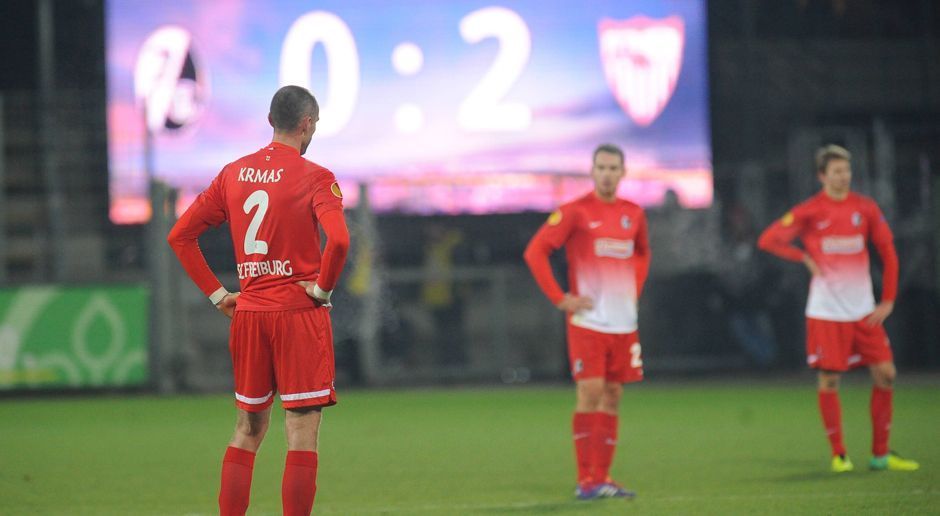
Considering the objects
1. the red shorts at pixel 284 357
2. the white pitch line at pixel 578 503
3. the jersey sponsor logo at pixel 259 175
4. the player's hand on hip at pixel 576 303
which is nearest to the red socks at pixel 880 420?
the white pitch line at pixel 578 503

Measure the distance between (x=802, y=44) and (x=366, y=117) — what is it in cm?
650

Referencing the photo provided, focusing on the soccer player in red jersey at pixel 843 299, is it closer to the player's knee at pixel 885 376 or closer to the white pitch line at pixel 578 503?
the player's knee at pixel 885 376

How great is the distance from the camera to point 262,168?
17.9 ft

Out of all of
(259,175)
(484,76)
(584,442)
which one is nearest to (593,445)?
(584,442)

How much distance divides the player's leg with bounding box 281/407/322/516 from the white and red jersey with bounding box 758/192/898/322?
4370mm

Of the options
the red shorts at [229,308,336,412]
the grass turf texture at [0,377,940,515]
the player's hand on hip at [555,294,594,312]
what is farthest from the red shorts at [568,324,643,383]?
the red shorts at [229,308,336,412]

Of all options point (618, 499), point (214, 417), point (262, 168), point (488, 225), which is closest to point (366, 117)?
point (488, 225)

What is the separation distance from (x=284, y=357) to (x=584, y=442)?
8.53ft

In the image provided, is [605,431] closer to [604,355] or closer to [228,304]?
[604,355]

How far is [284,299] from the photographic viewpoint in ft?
17.8

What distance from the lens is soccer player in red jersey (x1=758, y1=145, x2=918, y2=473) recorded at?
8.48 metres

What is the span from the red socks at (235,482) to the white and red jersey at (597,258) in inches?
104

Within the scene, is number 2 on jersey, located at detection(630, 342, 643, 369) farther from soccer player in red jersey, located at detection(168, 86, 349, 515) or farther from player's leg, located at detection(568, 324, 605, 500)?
soccer player in red jersey, located at detection(168, 86, 349, 515)

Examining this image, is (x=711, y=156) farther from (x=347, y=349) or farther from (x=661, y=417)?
(x=661, y=417)
